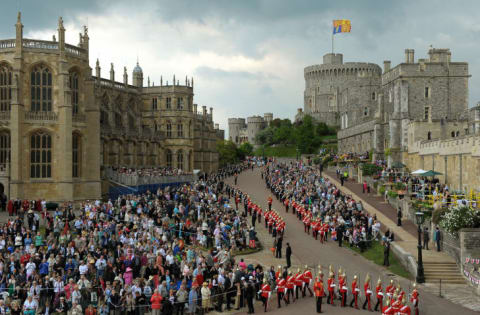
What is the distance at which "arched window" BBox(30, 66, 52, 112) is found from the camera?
40688 mm

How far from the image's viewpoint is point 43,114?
40.5m

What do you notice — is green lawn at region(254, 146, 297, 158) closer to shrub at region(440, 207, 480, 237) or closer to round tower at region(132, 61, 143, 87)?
round tower at region(132, 61, 143, 87)

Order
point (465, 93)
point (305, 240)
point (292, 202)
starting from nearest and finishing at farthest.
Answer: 1. point (305, 240)
2. point (292, 202)
3. point (465, 93)

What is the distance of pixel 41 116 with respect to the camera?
4041 cm

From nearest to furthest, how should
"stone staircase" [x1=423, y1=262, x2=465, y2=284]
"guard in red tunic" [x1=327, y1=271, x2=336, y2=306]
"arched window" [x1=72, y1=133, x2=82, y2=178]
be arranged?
"guard in red tunic" [x1=327, y1=271, x2=336, y2=306], "stone staircase" [x1=423, y1=262, x2=465, y2=284], "arched window" [x1=72, y1=133, x2=82, y2=178]

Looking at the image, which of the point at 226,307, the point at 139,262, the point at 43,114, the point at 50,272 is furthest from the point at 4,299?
the point at 43,114

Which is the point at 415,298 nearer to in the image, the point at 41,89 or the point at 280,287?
the point at 280,287

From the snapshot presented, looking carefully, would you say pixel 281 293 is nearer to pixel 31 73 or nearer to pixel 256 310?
pixel 256 310

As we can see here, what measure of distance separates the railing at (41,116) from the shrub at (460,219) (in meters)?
29.8

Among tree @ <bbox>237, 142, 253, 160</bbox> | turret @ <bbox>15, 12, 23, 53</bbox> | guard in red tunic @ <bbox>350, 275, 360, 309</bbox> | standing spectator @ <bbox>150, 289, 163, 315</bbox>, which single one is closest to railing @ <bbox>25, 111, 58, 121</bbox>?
turret @ <bbox>15, 12, 23, 53</bbox>

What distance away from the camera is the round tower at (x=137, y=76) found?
6796 cm

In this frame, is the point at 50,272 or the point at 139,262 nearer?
the point at 50,272

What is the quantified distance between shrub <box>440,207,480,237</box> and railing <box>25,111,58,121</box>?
97.8ft

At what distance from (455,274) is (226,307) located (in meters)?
11.8
